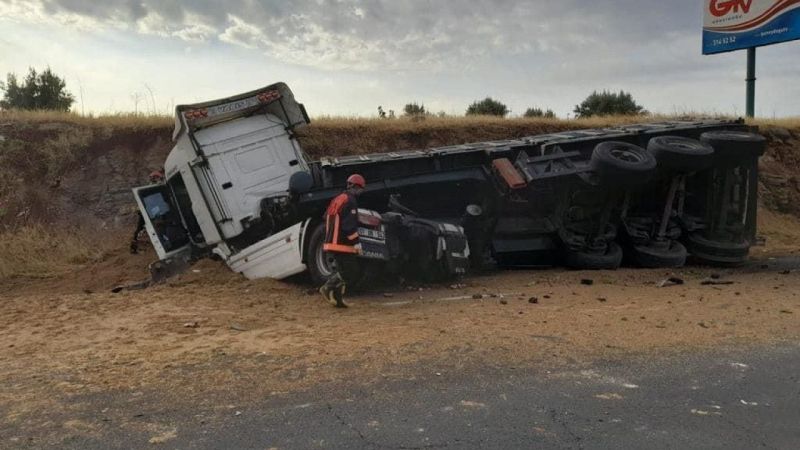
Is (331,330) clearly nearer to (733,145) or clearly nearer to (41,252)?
(733,145)

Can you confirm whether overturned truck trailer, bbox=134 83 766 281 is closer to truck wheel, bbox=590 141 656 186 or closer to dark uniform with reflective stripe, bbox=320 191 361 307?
truck wheel, bbox=590 141 656 186

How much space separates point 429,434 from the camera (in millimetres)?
3721

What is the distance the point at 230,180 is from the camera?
952 cm

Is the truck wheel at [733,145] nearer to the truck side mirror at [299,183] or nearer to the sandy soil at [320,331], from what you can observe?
the sandy soil at [320,331]

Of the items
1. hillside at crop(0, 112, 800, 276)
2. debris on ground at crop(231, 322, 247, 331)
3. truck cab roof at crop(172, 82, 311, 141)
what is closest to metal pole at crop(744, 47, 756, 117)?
hillside at crop(0, 112, 800, 276)

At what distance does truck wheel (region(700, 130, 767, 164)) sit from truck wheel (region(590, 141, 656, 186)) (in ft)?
4.38

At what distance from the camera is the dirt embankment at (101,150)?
14242mm

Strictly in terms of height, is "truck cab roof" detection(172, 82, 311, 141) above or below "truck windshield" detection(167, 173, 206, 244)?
above

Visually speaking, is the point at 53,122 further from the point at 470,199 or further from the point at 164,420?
the point at 164,420

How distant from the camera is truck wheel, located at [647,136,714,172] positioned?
981 cm

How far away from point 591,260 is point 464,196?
2.29 meters

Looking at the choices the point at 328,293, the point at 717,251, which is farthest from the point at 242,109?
the point at 717,251

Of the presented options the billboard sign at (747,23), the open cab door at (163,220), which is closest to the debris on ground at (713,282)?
the open cab door at (163,220)

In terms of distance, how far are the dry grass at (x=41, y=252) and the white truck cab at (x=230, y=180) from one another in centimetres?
365
